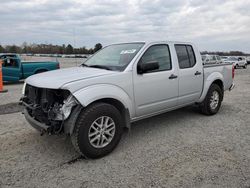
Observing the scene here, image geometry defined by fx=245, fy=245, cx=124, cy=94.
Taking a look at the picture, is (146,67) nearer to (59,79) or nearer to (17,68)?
(59,79)

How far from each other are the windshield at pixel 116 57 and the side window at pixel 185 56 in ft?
3.44

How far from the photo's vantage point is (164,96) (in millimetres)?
4762

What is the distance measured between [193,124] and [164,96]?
121cm

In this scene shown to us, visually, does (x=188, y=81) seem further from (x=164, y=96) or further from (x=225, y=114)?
(x=225, y=114)

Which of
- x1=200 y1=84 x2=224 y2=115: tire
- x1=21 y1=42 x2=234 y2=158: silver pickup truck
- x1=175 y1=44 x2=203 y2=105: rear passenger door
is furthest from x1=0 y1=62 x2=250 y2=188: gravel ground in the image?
x1=175 y1=44 x2=203 y2=105: rear passenger door

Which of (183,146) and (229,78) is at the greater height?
(229,78)

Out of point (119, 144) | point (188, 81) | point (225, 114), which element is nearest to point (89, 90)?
point (119, 144)

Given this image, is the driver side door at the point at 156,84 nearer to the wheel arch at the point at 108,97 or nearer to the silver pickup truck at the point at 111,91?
the silver pickup truck at the point at 111,91

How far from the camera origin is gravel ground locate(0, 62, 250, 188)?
3146mm

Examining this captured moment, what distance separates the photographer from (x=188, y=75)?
5262 millimetres

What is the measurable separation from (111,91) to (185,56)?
92.0 inches

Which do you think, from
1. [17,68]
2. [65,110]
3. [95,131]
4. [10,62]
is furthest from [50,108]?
[10,62]

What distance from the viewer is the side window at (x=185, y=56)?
5230 mm

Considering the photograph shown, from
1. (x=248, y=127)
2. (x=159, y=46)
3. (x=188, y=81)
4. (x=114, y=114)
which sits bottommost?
(x=248, y=127)
